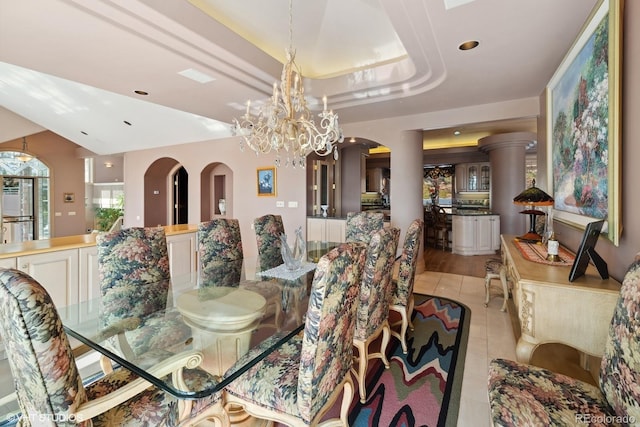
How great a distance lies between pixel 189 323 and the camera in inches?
67.3

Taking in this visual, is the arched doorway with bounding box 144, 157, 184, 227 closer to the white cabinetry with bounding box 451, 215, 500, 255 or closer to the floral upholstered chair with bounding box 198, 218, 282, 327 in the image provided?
the floral upholstered chair with bounding box 198, 218, 282, 327

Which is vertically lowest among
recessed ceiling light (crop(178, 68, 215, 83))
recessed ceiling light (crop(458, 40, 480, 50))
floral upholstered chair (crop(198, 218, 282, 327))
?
floral upholstered chair (crop(198, 218, 282, 327))

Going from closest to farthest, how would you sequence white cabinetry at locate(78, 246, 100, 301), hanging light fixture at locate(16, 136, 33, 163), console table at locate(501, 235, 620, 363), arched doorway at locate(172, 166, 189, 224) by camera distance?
console table at locate(501, 235, 620, 363) → white cabinetry at locate(78, 246, 100, 301) → hanging light fixture at locate(16, 136, 33, 163) → arched doorway at locate(172, 166, 189, 224)

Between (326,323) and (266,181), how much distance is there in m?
4.96

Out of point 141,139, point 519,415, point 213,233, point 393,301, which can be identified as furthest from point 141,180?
point 519,415

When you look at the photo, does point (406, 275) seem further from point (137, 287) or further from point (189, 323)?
point (137, 287)

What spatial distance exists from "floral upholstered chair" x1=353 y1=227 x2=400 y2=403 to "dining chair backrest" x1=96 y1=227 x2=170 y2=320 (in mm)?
1332

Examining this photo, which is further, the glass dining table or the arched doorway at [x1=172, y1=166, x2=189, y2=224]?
the arched doorway at [x1=172, y1=166, x2=189, y2=224]

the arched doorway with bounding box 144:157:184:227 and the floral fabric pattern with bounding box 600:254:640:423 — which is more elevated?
the arched doorway with bounding box 144:157:184:227

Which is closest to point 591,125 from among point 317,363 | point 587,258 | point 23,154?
point 587,258

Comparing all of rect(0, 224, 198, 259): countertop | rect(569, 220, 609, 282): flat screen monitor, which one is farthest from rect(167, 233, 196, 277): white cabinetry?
rect(569, 220, 609, 282): flat screen monitor

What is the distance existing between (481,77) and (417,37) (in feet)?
3.67

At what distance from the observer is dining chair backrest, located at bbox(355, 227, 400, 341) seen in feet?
5.60

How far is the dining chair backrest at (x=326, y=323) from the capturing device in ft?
3.56
